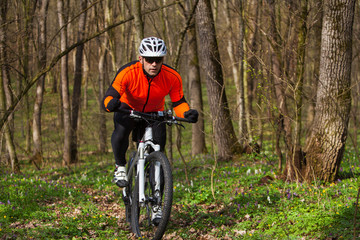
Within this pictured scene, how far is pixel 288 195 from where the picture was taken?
6086mm

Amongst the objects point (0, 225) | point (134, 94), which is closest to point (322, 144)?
point (134, 94)

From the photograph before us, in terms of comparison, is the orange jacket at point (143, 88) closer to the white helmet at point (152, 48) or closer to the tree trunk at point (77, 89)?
the white helmet at point (152, 48)

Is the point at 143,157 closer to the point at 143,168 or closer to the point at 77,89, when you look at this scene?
the point at 143,168

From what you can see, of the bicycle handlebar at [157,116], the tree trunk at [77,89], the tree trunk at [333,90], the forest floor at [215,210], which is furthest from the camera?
the tree trunk at [77,89]

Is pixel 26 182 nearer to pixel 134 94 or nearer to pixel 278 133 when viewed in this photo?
pixel 134 94

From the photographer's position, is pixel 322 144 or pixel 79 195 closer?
pixel 322 144

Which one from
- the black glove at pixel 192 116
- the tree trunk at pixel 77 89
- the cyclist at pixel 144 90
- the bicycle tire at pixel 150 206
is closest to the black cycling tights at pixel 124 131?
the cyclist at pixel 144 90

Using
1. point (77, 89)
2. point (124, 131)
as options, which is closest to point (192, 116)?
point (124, 131)

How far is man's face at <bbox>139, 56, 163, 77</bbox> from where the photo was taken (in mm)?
4801

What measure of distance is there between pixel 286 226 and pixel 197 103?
31.3 ft

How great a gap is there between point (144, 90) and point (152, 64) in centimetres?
43

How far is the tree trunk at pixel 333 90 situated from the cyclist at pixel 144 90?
2.96 meters

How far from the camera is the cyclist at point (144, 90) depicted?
15.4ft

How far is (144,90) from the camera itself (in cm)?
508
